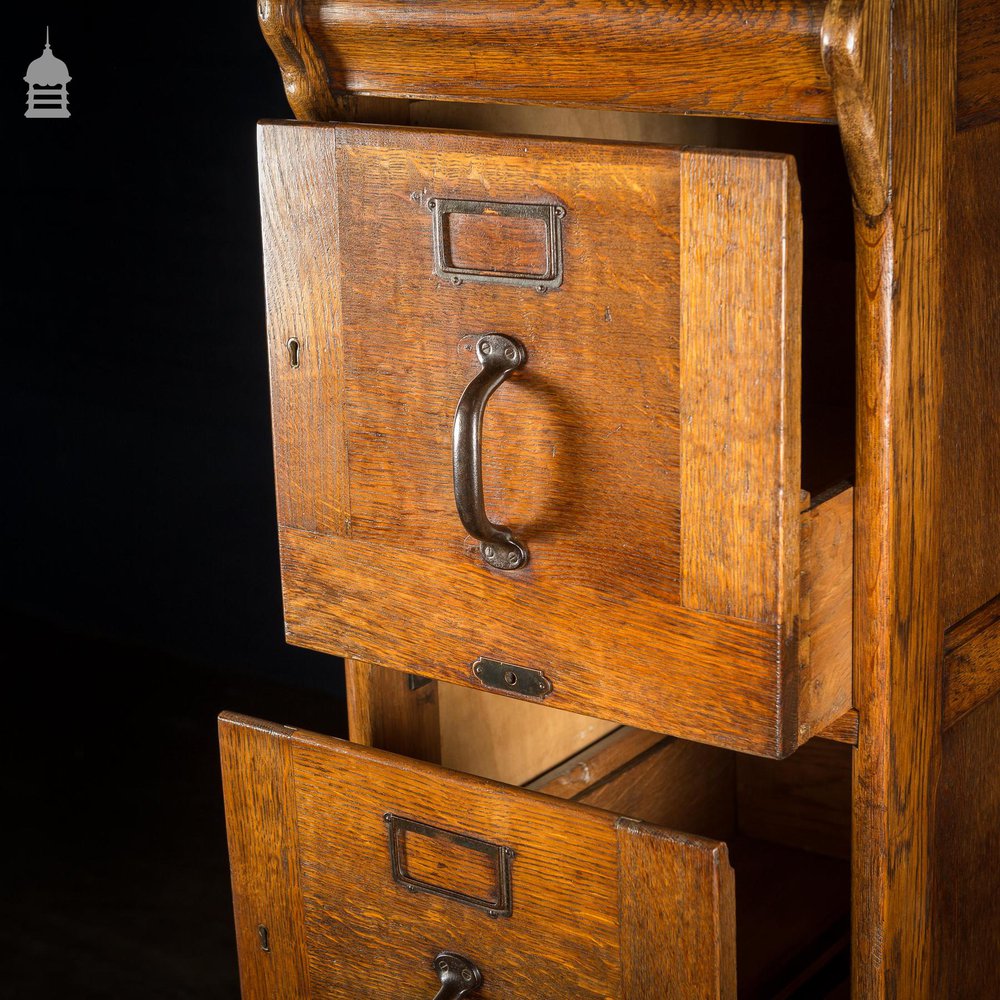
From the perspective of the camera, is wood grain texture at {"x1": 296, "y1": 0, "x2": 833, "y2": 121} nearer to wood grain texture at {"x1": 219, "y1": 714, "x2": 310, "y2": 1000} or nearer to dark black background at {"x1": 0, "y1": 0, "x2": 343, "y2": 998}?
wood grain texture at {"x1": 219, "y1": 714, "x2": 310, "y2": 1000}

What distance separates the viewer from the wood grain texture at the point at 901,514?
104cm

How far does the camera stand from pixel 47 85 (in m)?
2.84

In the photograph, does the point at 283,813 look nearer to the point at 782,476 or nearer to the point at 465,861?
the point at 465,861

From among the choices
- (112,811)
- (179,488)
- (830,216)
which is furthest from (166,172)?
(830,216)

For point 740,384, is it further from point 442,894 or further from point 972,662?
point 442,894

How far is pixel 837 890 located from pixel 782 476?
35.9 inches

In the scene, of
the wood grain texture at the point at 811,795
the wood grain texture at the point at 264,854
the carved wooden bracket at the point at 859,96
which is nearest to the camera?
the carved wooden bracket at the point at 859,96

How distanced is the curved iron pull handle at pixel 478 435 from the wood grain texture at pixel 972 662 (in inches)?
13.1

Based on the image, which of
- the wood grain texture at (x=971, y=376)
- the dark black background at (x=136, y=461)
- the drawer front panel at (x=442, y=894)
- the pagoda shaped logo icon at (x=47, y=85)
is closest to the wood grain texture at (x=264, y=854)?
the drawer front panel at (x=442, y=894)

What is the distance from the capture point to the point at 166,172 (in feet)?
8.92

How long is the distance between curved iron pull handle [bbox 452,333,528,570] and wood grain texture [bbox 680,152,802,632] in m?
0.13

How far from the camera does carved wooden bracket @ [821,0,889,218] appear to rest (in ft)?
3.12

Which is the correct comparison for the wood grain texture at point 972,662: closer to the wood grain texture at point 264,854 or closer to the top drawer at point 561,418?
the top drawer at point 561,418

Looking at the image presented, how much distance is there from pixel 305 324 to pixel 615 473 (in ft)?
0.91
